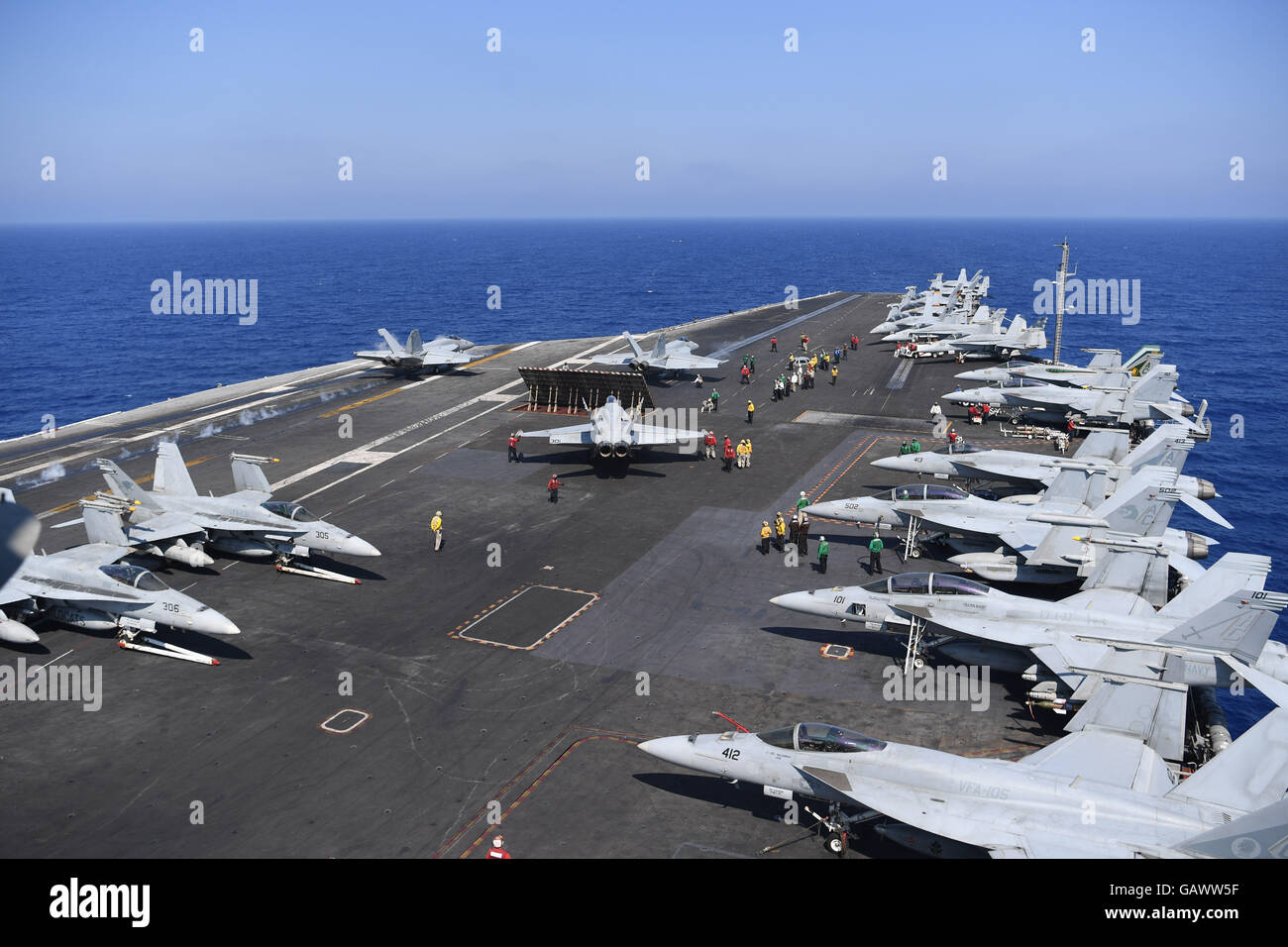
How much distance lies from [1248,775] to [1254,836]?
10.5 ft

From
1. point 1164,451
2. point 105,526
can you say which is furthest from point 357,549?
point 1164,451

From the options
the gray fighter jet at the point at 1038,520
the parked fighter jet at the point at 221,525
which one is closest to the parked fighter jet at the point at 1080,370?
the gray fighter jet at the point at 1038,520

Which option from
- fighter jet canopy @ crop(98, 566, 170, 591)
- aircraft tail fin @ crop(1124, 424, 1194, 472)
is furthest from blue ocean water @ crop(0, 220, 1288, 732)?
fighter jet canopy @ crop(98, 566, 170, 591)

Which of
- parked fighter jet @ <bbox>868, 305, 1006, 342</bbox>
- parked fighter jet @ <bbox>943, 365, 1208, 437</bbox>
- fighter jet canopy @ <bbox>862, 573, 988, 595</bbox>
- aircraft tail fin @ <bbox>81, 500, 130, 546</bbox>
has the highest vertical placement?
parked fighter jet @ <bbox>868, 305, 1006, 342</bbox>

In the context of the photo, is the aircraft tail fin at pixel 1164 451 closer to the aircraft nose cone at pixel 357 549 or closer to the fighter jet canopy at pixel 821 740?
the fighter jet canopy at pixel 821 740

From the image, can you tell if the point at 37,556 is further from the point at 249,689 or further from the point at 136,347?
the point at 136,347

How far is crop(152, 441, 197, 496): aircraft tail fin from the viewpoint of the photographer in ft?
119

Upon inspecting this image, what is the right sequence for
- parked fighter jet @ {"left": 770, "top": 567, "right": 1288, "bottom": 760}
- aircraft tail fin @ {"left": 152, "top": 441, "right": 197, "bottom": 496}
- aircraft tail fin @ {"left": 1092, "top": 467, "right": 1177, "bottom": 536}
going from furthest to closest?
aircraft tail fin @ {"left": 152, "top": 441, "right": 197, "bottom": 496}
aircraft tail fin @ {"left": 1092, "top": 467, "right": 1177, "bottom": 536}
parked fighter jet @ {"left": 770, "top": 567, "right": 1288, "bottom": 760}

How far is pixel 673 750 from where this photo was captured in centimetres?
2022

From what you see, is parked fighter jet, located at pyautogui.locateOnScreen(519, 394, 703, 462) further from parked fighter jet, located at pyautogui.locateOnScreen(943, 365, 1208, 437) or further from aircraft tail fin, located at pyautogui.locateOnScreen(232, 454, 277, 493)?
parked fighter jet, located at pyautogui.locateOnScreen(943, 365, 1208, 437)

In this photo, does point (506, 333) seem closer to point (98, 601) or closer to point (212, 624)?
point (98, 601)

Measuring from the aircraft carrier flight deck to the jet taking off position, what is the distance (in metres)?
0.90

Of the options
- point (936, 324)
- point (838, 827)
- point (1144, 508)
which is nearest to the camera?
point (838, 827)
